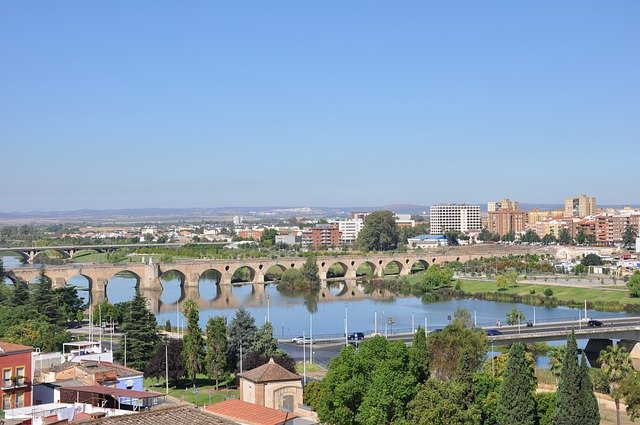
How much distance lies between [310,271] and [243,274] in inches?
415

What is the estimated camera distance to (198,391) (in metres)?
32.6

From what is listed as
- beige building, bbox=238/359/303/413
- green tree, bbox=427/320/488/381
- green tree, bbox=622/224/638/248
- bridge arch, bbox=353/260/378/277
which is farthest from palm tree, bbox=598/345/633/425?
green tree, bbox=622/224/638/248

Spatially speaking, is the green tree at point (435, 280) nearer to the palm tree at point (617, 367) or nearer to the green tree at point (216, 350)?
the green tree at point (216, 350)

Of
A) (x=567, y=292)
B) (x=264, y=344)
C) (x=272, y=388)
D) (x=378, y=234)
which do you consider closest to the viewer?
(x=272, y=388)

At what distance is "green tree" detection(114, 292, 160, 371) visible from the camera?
3531 cm

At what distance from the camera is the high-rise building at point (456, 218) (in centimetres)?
17012

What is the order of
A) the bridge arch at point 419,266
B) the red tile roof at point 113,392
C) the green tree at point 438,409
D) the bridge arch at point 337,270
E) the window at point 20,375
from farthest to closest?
1. the bridge arch at point 419,266
2. the bridge arch at point 337,270
3. the green tree at point 438,409
4. the window at point 20,375
5. the red tile roof at point 113,392

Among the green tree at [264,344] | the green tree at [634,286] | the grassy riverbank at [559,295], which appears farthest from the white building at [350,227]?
the green tree at [264,344]

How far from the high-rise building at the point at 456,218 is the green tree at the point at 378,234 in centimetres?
5115

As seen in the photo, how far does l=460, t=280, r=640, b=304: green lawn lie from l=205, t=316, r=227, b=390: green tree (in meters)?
38.8

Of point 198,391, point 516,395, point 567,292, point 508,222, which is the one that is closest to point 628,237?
point 508,222

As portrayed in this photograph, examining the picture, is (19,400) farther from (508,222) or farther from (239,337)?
(508,222)

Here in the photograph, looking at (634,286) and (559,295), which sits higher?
(634,286)

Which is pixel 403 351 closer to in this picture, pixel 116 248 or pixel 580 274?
pixel 580 274
